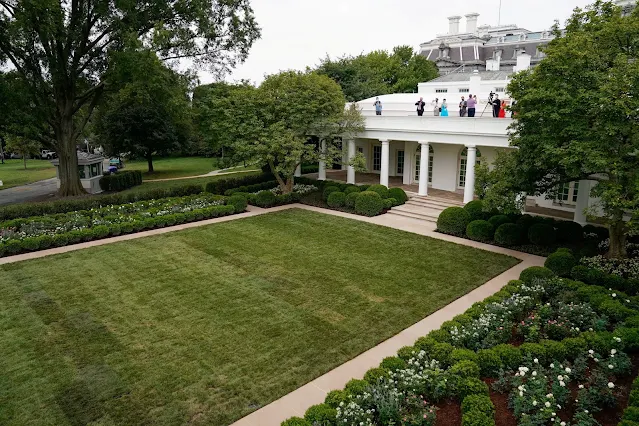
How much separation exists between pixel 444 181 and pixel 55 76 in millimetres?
21925

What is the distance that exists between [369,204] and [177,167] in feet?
103

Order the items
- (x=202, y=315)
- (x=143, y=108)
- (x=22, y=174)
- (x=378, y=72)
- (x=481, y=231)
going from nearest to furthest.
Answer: (x=202, y=315) < (x=481, y=231) < (x=143, y=108) < (x=22, y=174) < (x=378, y=72)

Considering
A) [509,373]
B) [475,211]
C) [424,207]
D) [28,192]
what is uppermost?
[475,211]

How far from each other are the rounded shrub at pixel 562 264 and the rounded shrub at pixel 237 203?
1434 centimetres

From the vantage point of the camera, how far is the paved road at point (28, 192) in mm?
29188

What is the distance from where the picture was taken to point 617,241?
1351cm

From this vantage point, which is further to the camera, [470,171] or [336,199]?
[336,199]

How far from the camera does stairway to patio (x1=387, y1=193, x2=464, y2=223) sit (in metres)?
20.5

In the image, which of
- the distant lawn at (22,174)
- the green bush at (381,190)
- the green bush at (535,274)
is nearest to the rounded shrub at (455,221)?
the green bush at (381,190)

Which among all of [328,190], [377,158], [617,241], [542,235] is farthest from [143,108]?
[617,241]

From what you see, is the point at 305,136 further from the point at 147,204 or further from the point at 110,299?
the point at 110,299

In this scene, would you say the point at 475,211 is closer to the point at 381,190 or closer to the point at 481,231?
the point at 481,231

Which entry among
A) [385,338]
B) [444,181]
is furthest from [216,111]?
[385,338]

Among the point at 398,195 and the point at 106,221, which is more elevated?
the point at 398,195
